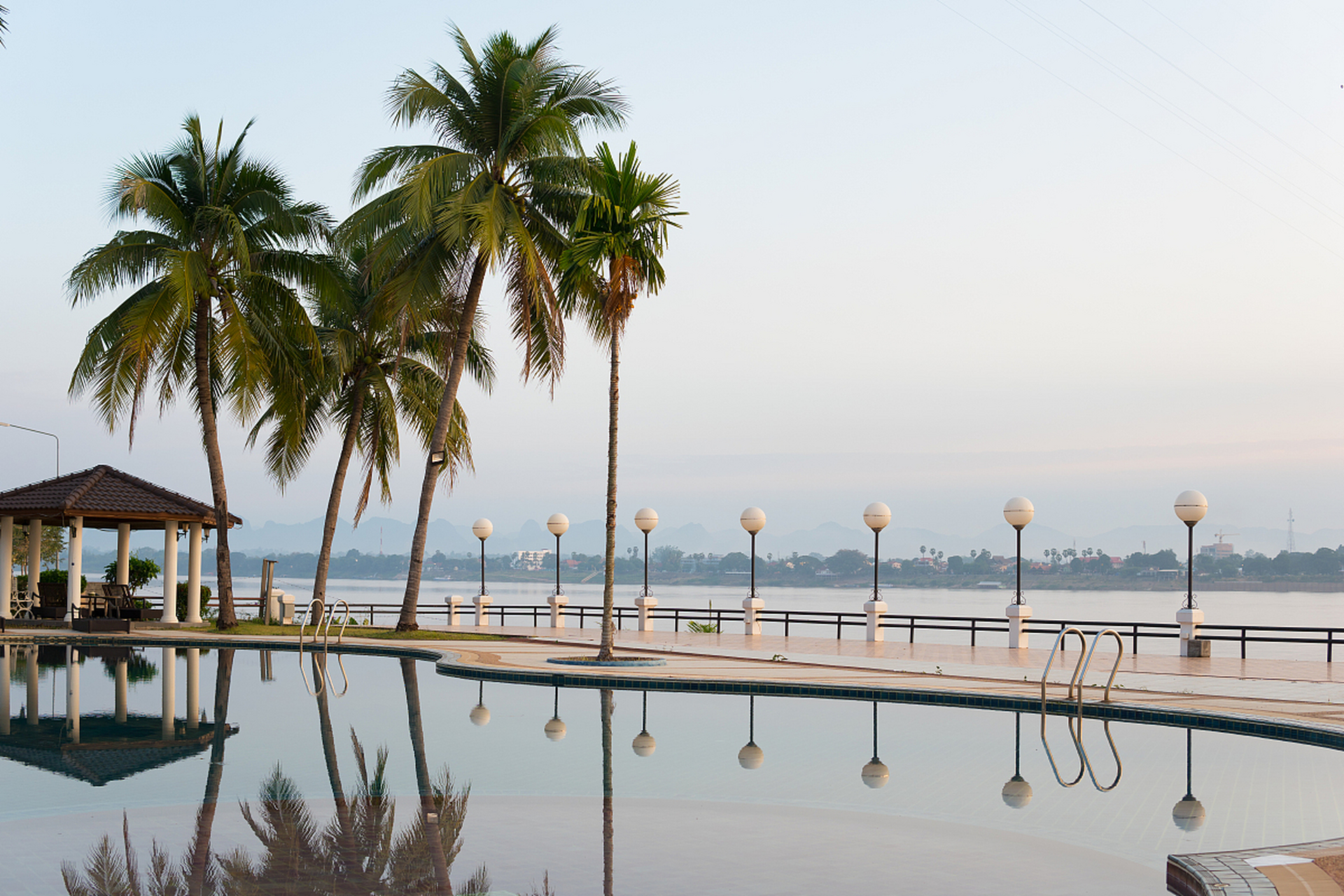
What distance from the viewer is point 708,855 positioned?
6.70 m

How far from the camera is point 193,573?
93.2 ft

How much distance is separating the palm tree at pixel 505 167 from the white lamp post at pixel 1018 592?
993cm

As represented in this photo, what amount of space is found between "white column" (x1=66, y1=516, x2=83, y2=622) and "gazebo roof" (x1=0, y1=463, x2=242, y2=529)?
34 cm

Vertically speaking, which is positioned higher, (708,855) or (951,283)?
(951,283)

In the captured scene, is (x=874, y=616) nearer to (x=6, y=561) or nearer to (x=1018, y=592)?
(x=1018, y=592)

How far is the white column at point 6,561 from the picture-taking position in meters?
26.0

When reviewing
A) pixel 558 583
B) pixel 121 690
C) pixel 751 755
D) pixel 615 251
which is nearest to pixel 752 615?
pixel 558 583

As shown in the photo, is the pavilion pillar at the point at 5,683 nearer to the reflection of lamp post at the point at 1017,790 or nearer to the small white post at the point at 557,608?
the reflection of lamp post at the point at 1017,790

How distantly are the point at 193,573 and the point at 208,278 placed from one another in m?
8.59

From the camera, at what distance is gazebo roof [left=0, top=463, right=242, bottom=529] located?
2580 centimetres

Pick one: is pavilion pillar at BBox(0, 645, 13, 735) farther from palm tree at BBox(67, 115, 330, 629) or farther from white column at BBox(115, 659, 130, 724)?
palm tree at BBox(67, 115, 330, 629)

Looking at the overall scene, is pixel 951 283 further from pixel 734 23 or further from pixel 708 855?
pixel 708 855

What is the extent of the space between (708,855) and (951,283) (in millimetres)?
23262

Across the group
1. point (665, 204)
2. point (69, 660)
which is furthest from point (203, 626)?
point (665, 204)
